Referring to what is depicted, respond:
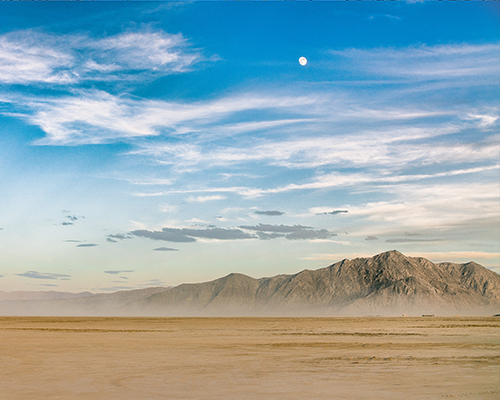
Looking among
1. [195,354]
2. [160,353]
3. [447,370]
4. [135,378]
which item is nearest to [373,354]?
[447,370]

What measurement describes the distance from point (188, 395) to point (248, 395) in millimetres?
2028

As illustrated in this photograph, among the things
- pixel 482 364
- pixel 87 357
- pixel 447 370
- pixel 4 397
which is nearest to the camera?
pixel 4 397

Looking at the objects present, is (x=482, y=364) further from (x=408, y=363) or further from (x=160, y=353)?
(x=160, y=353)

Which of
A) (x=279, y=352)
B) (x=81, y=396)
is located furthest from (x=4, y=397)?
(x=279, y=352)

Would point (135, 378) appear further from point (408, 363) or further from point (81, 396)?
point (408, 363)

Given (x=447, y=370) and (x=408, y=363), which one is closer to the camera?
(x=447, y=370)

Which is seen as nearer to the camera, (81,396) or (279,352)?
(81,396)

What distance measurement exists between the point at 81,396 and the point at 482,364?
62.8 feet

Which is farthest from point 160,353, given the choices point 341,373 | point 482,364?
point 482,364

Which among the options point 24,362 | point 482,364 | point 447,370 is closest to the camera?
point 447,370

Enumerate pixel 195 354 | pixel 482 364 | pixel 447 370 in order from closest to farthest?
pixel 447 370 → pixel 482 364 → pixel 195 354

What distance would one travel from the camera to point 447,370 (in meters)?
23.4

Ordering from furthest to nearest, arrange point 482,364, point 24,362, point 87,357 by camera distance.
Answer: point 87,357
point 24,362
point 482,364

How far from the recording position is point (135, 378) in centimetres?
2158
